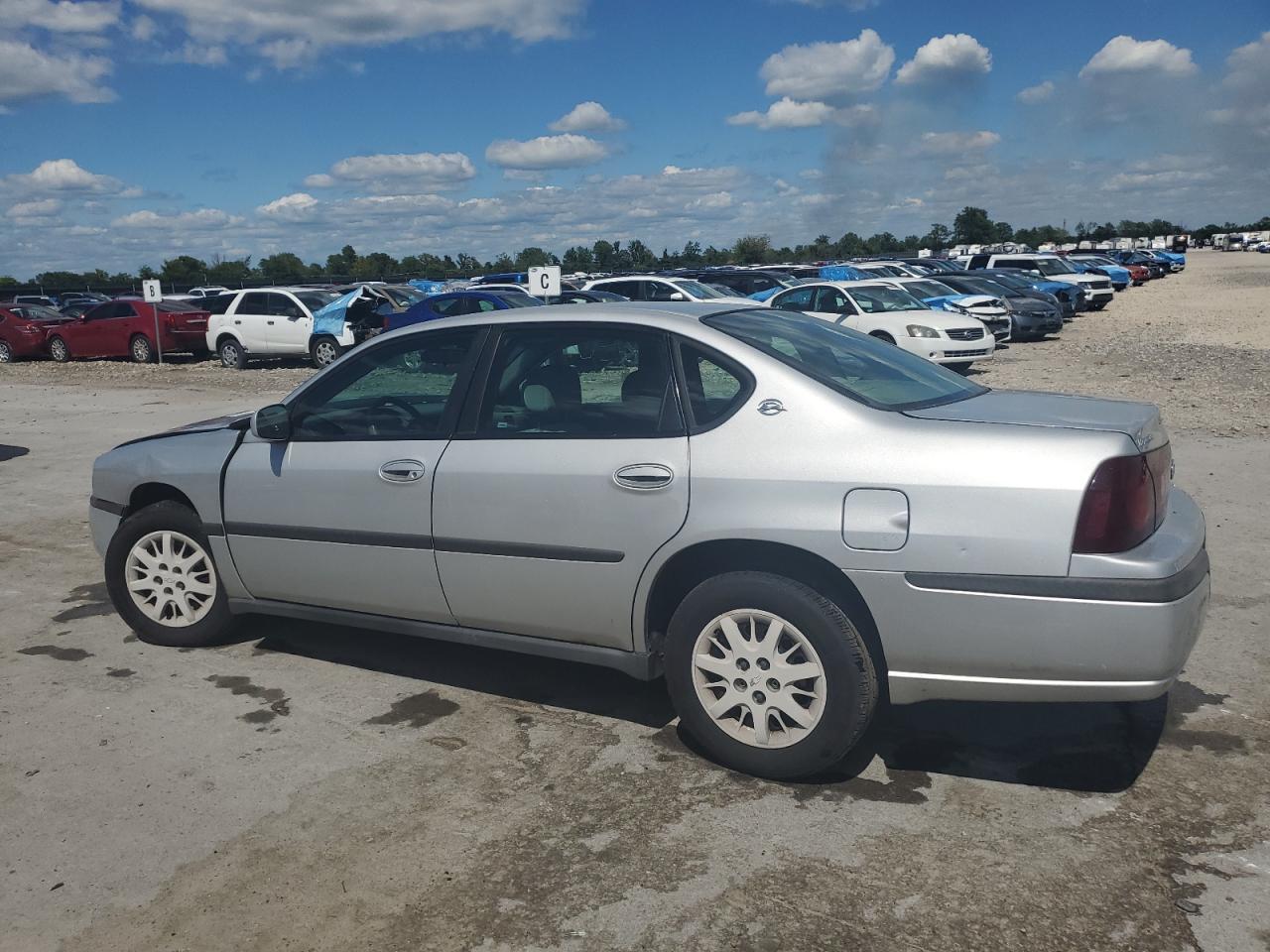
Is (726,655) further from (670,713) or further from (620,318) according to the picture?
(620,318)

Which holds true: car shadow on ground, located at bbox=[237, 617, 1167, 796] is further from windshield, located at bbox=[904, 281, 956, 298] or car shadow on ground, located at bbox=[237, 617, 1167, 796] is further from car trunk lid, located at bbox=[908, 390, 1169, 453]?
windshield, located at bbox=[904, 281, 956, 298]

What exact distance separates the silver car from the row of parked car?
37.4 ft

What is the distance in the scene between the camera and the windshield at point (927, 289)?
75.8ft

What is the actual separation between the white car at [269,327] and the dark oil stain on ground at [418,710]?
18.8 meters

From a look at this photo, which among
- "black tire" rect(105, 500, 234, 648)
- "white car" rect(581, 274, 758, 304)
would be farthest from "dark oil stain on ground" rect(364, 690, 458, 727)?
"white car" rect(581, 274, 758, 304)

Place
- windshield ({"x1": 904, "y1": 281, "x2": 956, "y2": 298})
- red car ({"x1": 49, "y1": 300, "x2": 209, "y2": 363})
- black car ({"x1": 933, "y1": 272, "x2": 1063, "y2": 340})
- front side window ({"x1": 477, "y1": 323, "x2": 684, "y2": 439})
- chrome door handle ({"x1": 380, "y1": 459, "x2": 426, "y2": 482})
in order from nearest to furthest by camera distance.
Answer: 1. front side window ({"x1": 477, "y1": 323, "x2": 684, "y2": 439})
2. chrome door handle ({"x1": 380, "y1": 459, "x2": 426, "y2": 482})
3. windshield ({"x1": 904, "y1": 281, "x2": 956, "y2": 298})
4. black car ({"x1": 933, "y1": 272, "x2": 1063, "y2": 340})
5. red car ({"x1": 49, "y1": 300, "x2": 209, "y2": 363})

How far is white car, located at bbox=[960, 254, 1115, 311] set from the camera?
35.0m

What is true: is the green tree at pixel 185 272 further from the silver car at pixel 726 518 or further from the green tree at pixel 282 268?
the silver car at pixel 726 518

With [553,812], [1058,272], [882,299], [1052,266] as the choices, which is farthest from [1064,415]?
[1052,266]

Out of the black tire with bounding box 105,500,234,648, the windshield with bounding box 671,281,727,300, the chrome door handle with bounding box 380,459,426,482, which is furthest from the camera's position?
the windshield with bounding box 671,281,727,300

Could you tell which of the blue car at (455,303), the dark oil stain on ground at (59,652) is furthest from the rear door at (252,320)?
the dark oil stain on ground at (59,652)

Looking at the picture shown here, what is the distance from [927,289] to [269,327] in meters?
13.9

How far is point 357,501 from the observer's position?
477cm

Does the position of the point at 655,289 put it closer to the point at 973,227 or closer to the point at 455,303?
the point at 455,303
